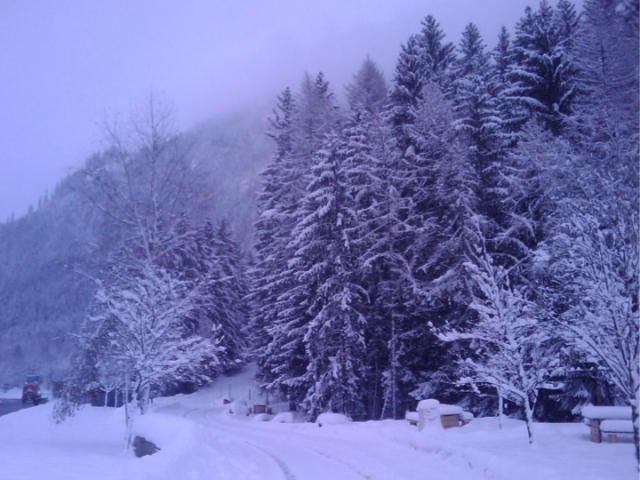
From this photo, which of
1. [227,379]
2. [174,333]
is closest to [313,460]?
[174,333]

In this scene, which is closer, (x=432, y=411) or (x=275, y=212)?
(x=432, y=411)

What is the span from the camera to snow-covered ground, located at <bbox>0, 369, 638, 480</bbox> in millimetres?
10148

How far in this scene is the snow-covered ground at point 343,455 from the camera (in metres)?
10.1

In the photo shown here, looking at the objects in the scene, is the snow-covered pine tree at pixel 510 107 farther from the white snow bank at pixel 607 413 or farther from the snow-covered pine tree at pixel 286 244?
the white snow bank at pixel 607 413

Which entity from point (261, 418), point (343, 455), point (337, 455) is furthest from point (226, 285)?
point (343, 455)

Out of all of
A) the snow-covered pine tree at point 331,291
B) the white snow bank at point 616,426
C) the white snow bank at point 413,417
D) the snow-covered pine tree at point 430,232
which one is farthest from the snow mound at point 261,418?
the white snow bank at point 616,426

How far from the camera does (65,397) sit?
68.2 ft

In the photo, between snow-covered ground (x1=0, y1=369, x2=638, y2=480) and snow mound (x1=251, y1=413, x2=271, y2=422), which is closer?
snow-covered ground (x1=0, y1=369, x2=638, y2=480)

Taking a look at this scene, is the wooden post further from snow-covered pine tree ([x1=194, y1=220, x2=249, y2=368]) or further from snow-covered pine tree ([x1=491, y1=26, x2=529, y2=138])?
snow-covered pine tree ([x1=194, y1=220, x2=249, y2=368])

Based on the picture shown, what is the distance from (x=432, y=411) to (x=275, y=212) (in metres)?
16.4

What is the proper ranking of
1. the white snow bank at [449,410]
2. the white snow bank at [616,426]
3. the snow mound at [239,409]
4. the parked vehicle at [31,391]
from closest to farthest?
the white snow bank at [616,426], the white snow bank at [449,410], the snow mound at [239,409], the parked vehicle at [31,391]

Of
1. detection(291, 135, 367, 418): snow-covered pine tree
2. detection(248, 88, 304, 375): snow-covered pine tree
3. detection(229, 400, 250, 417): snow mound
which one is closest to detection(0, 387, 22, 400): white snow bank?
detection(229, 400, 250, 417): snow mound

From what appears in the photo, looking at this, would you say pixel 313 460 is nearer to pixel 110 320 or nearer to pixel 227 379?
pixel 110 320

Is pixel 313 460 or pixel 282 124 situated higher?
pixel 282 124
